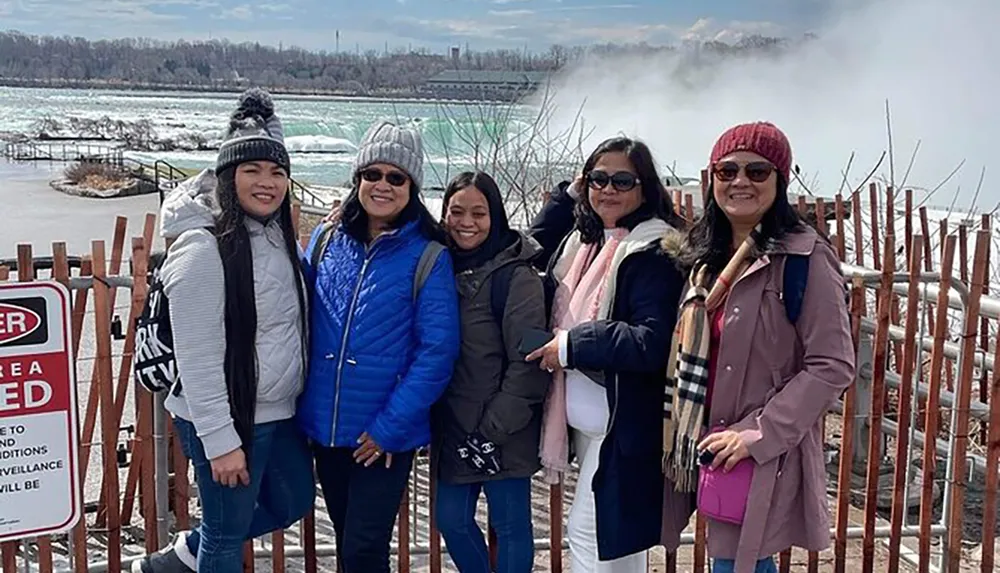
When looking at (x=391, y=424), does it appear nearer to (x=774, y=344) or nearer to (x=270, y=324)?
(x=270, y=324)

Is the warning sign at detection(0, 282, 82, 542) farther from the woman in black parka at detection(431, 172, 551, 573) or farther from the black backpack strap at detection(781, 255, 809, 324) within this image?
the black backpack strap at detection(781, 255, 809, 324)

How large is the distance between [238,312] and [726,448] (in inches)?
60.6

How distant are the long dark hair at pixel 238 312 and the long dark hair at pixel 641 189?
1154 millimetres

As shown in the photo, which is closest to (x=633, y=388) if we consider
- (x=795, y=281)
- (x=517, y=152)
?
(x=795, y=281)

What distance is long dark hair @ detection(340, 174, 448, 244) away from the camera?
3264 millimetres

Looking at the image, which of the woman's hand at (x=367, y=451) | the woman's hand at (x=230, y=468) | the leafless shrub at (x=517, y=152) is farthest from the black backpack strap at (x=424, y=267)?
the leafless shrub at (x=517, y=152)

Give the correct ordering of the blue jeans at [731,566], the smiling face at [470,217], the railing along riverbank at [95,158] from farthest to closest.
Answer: the railing along riverbank at [95,158] → the smiling face at [470,217] → the blue jeans at [731,566]

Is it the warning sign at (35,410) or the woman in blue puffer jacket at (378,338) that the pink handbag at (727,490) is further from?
the warning sign at (35,410)

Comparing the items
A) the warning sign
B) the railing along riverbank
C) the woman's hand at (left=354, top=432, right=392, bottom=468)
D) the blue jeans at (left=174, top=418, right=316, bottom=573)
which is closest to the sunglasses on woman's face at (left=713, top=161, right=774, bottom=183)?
the woman's hand at (left=354, top=432, right=392, bottom=468)

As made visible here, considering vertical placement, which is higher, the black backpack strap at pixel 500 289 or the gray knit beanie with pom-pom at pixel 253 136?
the gray knit beanie with pom-pom at pixel 253 136

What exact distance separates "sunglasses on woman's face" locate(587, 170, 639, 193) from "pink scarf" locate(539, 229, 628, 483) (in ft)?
0.48

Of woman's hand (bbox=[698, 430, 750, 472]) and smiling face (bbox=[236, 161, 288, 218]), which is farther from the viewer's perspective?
smiling face (bbox=[236, 161, 288, 218])

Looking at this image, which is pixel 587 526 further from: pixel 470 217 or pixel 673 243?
pixel 470 217

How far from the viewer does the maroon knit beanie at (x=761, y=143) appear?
279cm
